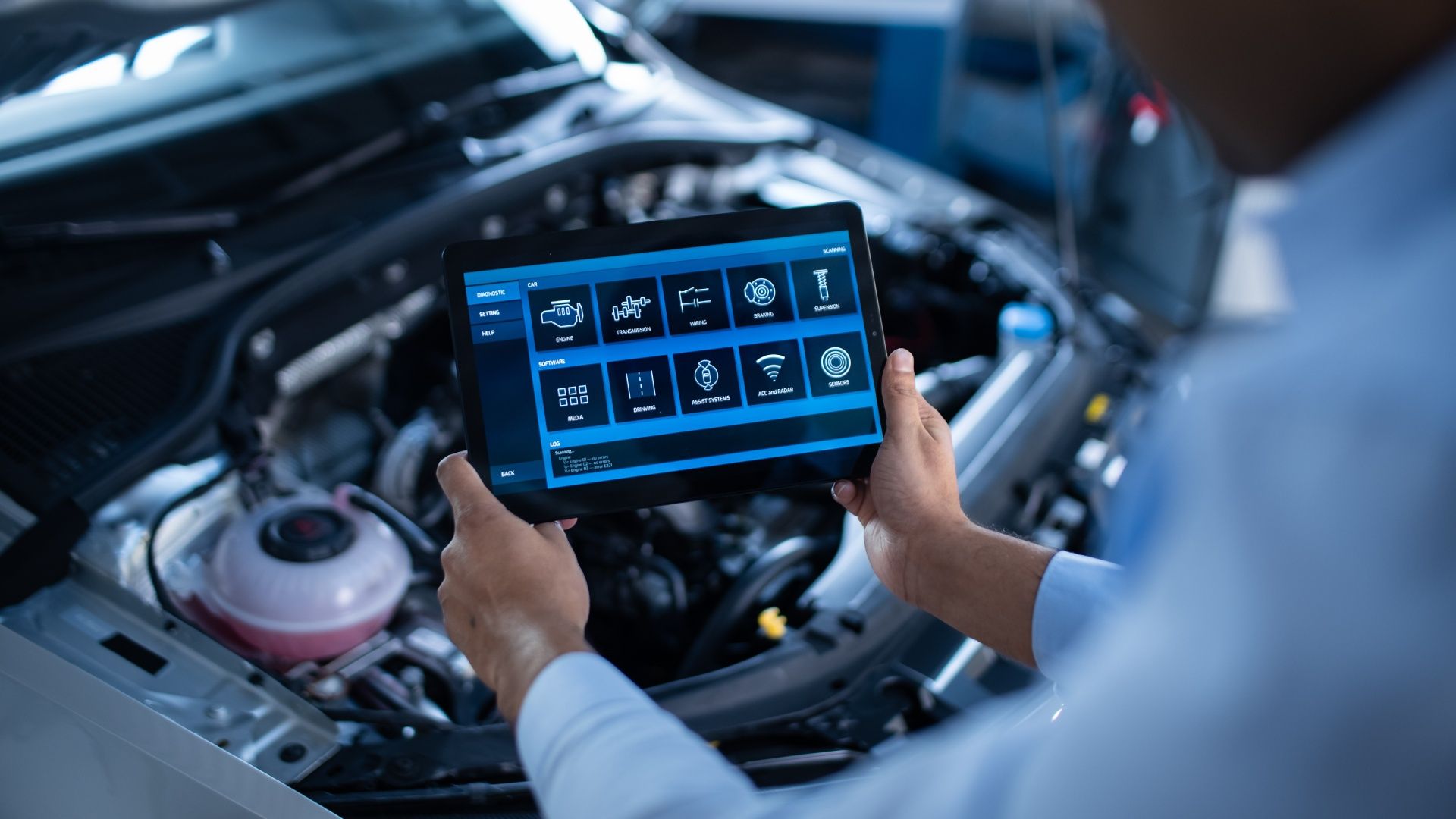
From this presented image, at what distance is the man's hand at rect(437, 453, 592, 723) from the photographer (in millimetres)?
797

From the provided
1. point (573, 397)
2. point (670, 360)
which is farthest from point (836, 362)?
point (573, 397)

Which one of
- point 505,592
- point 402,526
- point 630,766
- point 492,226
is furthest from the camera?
point 492,226

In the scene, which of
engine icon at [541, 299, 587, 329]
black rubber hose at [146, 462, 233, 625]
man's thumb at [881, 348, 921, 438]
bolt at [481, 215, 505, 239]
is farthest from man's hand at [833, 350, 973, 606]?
bolt at [481, 215, 505, 239]

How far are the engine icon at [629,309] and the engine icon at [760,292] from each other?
113 mm

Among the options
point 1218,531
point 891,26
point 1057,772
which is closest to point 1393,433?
point 1218,531

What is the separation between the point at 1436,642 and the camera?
0.42 m

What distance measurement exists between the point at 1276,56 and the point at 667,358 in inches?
26.9

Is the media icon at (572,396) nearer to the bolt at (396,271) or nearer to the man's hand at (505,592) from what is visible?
the man's hand at (505,592)

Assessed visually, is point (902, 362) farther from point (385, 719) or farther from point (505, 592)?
point (385, 719)

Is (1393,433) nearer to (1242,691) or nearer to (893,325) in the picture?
(1242,691)

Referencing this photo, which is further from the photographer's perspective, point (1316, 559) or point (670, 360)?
point (670, 360)

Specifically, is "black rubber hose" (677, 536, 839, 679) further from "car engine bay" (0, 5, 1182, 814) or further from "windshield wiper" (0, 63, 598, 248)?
"windshield wiper" (0, 63, 598, 248)

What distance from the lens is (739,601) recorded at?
125cm

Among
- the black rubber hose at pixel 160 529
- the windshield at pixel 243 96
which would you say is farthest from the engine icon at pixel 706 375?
the windshield at pixel 243 96
